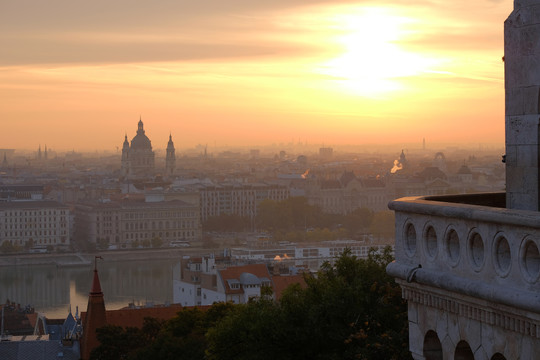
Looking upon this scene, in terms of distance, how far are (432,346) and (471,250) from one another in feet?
1.67

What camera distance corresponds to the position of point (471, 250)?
3512 mm

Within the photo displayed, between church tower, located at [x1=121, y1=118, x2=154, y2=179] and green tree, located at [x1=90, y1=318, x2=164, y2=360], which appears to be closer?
green tree, located at [x1=90, y1=318, x2=164, y2=360]

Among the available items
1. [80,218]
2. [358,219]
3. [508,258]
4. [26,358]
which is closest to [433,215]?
[508,258]

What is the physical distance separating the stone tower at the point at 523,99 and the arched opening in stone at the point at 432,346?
19.4 inches

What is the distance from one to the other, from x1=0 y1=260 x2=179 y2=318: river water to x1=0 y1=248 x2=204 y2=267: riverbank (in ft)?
2.69

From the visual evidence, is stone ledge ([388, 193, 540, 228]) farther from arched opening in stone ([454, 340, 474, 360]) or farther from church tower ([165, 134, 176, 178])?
church tower ([165, 134, 176, 178])

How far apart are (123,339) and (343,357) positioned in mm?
10890

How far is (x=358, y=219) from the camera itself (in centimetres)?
6900

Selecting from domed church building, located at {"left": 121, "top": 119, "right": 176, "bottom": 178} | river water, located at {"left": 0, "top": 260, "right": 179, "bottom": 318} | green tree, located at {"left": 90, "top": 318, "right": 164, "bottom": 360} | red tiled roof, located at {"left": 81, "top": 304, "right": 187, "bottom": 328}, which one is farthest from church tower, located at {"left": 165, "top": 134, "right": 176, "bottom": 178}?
green tree, located at {"left": 90, "top": 318, "right": 164, "bottom": 360}

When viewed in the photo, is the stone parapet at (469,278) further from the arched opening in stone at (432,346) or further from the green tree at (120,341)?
the green tree at (120,341)

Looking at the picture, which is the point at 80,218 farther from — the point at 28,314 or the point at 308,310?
the point at 308,310

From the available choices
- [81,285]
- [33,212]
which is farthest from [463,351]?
[33,212]

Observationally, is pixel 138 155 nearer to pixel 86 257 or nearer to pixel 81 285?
pixel 86 257

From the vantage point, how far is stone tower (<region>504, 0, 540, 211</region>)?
11.6 ft
